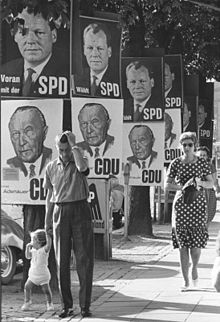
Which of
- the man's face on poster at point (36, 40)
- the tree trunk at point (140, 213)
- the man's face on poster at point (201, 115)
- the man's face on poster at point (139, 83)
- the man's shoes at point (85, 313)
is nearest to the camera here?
the man's shoes at point (85, 313)

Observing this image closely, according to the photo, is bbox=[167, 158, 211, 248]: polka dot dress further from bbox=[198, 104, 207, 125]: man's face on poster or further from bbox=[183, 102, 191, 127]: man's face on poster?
bbox=[198, 104, 207, 125]: man's face on poster

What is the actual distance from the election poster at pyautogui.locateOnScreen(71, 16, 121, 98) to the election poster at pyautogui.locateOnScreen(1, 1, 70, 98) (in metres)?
1.29

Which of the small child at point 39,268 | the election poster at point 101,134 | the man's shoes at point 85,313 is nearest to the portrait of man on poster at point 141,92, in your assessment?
the election poster at point 101,134

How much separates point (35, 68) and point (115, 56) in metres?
2.64

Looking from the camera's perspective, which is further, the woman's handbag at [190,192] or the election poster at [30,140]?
the election poster at [30,140]

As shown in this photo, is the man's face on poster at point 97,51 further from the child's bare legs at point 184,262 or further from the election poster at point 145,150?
the election poster at point 145,150

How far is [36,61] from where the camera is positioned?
11.6 m

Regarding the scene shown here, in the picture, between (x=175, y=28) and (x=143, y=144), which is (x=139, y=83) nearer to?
(x=143, y=144)

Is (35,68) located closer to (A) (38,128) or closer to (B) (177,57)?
(A) (38,128)

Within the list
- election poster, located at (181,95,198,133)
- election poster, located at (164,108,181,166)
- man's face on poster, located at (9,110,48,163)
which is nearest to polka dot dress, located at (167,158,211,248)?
man's face on poster, located at (9,110,48,163)

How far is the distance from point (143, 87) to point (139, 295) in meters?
8.12

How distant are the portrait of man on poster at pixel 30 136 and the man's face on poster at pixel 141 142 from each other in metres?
7.50

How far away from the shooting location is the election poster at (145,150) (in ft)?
62.7

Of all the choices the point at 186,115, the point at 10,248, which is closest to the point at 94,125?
the point at 10,248
